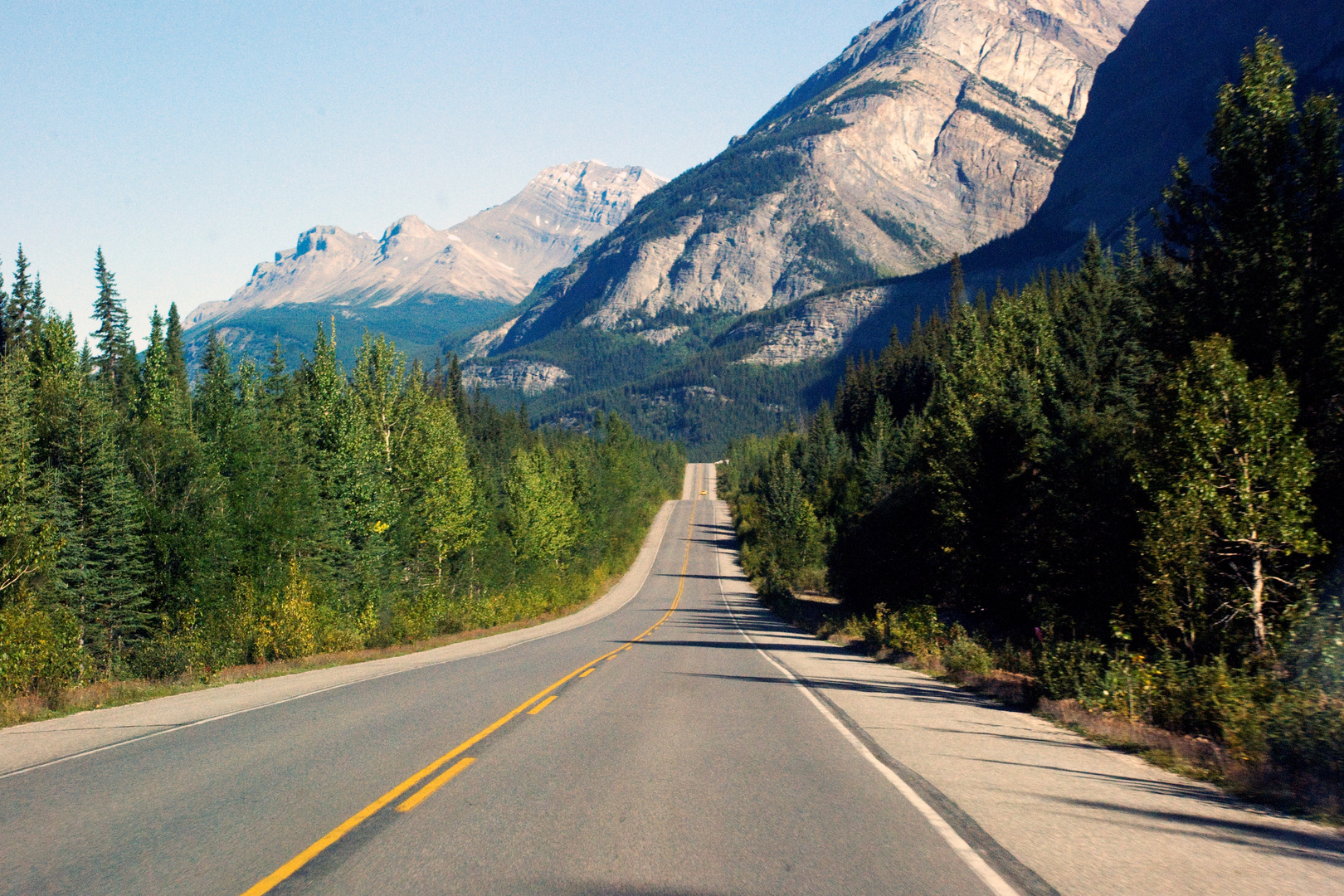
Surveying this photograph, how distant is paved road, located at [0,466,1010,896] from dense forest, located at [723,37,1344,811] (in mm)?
4983

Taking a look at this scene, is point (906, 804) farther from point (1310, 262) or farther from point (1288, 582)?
point (1310, 262)

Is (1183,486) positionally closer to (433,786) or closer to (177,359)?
(433,786)

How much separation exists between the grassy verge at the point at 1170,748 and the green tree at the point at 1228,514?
266 cm

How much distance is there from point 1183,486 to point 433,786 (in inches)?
517

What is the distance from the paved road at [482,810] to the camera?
17.9 feet

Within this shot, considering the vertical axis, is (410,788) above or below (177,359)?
below

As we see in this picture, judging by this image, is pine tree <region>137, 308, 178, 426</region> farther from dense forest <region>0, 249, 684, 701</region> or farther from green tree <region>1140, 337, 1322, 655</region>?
green tree <region>1140, 337, 1322, 655</region>

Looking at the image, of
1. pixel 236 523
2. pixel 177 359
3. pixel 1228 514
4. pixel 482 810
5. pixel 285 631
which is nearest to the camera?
pixel 482 810

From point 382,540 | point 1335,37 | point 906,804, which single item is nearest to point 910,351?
point 382,540

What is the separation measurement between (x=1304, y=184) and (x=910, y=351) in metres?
91.5

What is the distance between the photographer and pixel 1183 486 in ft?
48.8

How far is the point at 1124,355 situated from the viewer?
1527 inches

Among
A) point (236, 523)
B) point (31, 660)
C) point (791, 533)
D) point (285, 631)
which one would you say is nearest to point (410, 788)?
point (31, 660)

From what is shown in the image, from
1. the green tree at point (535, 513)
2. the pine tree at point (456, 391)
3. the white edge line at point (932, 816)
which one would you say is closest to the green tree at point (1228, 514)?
the white edge line at point (932, 816)
